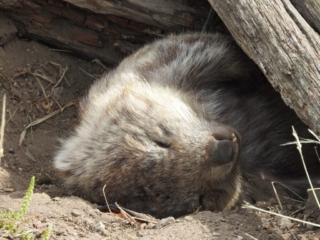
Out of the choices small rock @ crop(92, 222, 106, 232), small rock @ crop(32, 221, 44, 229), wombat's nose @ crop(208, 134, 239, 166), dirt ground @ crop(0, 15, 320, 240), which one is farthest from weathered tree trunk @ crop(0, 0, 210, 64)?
small rock @ crop(32, 221, 44, 229)

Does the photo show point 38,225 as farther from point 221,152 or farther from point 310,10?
point 310,10

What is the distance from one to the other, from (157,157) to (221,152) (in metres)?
0.45

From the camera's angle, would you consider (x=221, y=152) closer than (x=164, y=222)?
No

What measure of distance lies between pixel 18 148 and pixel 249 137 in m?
1.91

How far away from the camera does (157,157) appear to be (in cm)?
435

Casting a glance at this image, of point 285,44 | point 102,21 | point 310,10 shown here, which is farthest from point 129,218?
point 102,21

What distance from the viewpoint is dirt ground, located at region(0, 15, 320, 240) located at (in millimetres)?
3799

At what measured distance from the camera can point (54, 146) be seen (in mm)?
5391

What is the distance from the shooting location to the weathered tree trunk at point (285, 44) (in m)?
3.78

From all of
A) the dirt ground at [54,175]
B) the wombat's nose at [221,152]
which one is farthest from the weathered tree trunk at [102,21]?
the wombat's nose at [221,152]

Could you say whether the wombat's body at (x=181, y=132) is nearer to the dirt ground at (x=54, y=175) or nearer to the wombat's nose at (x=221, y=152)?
the wombat's nose at (x=221, y=152)

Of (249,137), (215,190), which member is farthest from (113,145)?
(249,137)

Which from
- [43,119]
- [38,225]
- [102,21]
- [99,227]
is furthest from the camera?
[43,119]

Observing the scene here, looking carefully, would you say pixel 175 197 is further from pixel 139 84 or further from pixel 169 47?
pixel 169 47
